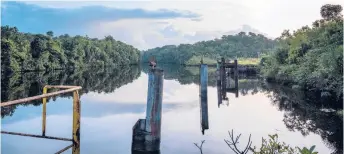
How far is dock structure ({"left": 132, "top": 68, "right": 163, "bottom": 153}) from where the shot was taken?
32.4ft

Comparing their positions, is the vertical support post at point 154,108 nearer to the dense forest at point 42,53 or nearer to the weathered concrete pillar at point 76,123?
the weathered concrete pillar at point 76,123

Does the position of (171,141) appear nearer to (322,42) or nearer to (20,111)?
(20,111)

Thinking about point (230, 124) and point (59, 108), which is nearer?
point (230, 124)

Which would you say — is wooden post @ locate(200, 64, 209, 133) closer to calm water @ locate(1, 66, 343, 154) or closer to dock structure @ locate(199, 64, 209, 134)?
dock structure @ locate(199, 64, 209, 134)

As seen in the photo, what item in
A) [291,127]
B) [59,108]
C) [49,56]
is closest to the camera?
[291,127]

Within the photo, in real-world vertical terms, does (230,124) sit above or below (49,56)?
below

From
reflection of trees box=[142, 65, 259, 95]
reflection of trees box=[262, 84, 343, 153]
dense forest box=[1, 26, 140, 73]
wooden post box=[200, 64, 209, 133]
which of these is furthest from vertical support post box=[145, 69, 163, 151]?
dense forest box=[1, 26, 140, 73]

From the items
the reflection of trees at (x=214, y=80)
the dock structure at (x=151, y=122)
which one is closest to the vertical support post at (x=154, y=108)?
the dock structure at (x=151, y=122)

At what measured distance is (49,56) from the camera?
5528 cm

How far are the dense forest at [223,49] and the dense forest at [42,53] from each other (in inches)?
911

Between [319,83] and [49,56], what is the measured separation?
42.9 meters

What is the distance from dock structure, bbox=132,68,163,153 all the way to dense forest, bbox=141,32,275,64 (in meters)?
72.2

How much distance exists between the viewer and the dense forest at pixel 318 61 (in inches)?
784

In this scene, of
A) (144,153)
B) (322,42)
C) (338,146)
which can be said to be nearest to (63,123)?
(144,153)
